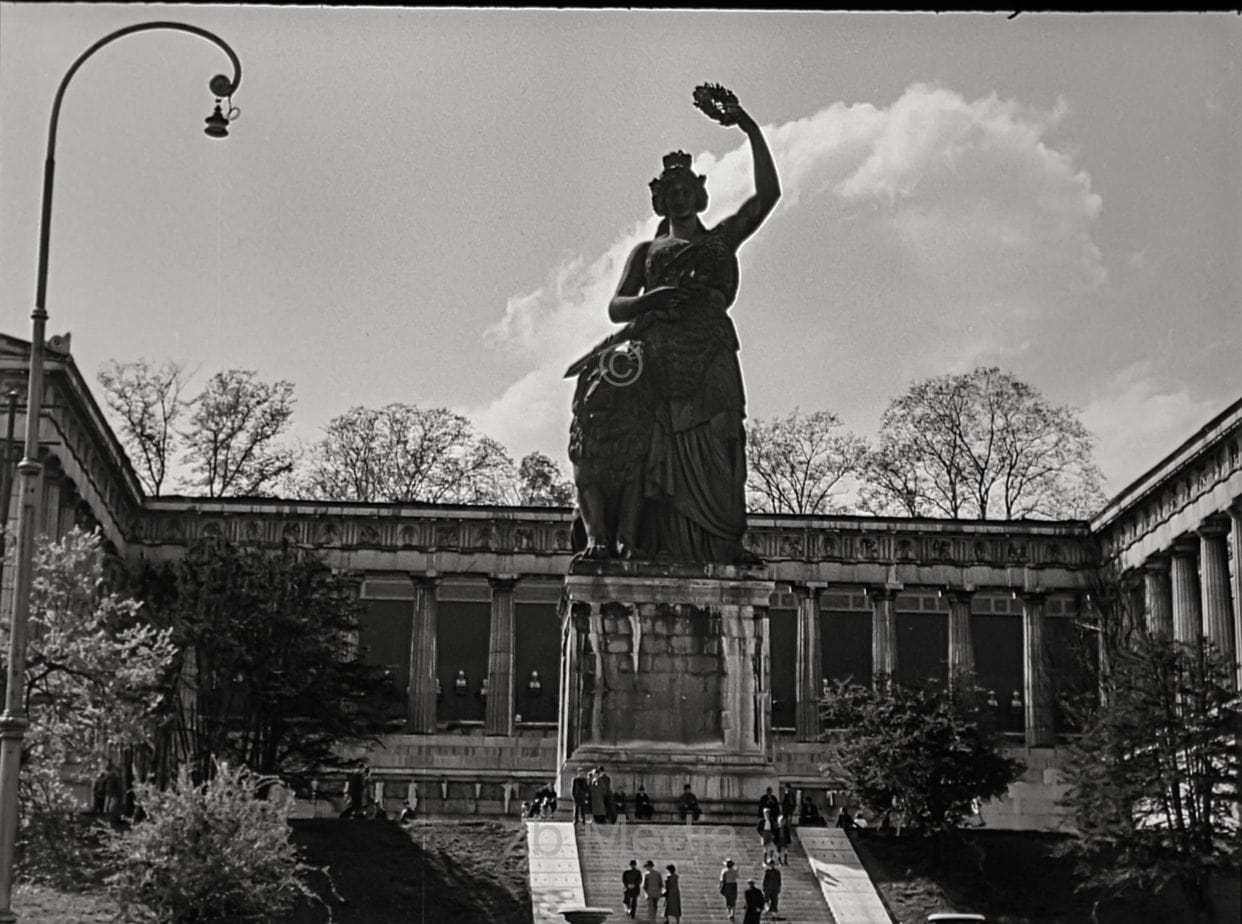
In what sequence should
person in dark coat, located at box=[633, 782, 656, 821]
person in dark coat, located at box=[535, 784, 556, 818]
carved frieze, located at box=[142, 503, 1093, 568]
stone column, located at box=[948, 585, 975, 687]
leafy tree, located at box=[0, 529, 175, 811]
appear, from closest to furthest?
leafy tree, located at box=[0, 529, 175, 811] < person in dark coat, located at box=[633, 782, 656, 821] < person in dark coat, located at box=[535, 784, 556, 818] < carved frieze, located at box=[142, 503, 1093, 568] < stone column, located at box=[948, 585, 975, 687]

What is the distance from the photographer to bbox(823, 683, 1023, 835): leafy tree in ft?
135

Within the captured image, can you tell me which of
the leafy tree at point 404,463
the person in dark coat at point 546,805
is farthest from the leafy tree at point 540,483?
the person in dark coat at point 546,805

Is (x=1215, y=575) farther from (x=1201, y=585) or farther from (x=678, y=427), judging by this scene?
(x=678, y=427)

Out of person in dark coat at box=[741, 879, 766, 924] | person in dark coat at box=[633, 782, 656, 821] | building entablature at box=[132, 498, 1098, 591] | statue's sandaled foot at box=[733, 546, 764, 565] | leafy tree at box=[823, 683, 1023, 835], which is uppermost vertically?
building entablature at box=[132, 498, 1098, 591]

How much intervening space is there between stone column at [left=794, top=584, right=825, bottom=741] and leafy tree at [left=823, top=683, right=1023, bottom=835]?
86.5 feet

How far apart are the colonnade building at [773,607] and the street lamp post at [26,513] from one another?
45378mm

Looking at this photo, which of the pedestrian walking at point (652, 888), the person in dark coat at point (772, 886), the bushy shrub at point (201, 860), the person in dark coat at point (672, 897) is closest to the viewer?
the bushy shrub at point (201, 860)

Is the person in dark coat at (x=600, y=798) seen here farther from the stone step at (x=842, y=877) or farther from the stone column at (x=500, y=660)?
the stone column at (x=500, y=660)

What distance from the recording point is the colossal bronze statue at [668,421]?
39719 mm

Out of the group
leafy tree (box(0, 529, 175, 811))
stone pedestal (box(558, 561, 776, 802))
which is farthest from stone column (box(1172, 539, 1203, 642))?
leafy tree (box(0, 529, 175, 811))

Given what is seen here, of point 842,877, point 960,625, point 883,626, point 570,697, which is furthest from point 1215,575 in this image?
point 570,697

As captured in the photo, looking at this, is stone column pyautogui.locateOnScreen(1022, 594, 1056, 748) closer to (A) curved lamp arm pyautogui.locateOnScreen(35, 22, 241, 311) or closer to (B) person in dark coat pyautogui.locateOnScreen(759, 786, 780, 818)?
(B) person in dark coat pyautogui.locateOnScreen(759, 786, 780, 818)

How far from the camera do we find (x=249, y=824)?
88.5 ft

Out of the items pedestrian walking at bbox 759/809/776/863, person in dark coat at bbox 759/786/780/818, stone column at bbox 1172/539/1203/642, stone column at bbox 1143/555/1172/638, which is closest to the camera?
pedestrian walking at bbox 759/809/776/863
